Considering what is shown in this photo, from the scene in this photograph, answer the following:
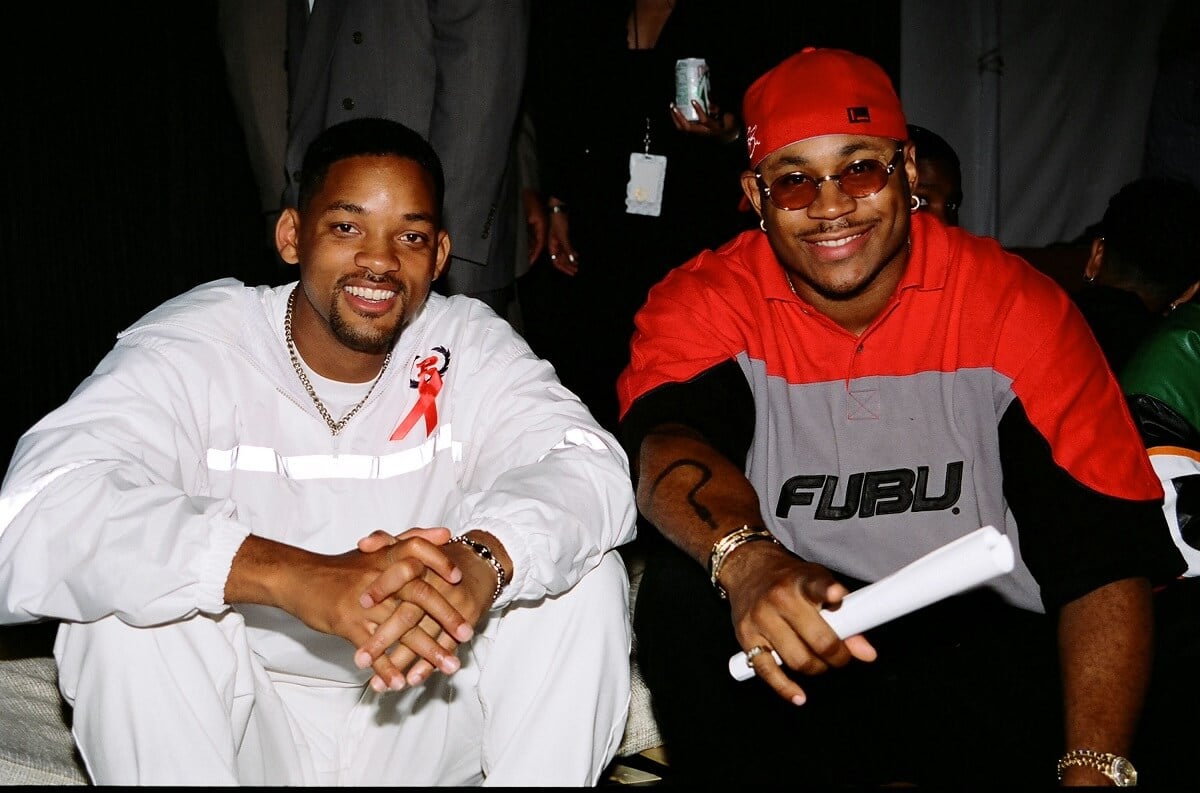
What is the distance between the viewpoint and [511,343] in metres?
2.37

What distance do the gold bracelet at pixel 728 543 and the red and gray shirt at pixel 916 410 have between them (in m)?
0.30

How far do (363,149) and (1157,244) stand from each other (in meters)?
2.29

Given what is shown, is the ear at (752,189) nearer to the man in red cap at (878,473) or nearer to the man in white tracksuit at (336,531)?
the man in red cap at (878,473)

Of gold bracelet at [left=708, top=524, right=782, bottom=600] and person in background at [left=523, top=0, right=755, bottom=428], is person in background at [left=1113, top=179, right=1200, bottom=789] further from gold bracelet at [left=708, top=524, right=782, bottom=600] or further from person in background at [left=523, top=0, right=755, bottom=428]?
person in background at [left=523, top=0, right=755, bottom=428]

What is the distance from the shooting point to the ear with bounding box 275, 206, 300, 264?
8.07 feet

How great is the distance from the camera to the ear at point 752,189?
238cm

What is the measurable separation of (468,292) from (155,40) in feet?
4.48

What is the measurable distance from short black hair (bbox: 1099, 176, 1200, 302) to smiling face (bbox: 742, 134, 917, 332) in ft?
4.43

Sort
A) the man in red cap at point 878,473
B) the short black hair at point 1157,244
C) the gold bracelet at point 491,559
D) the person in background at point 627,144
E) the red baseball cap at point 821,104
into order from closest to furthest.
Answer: the gold bracelet at point 491,559
the man in red cap at point 878,473
the red baseball cap at point 821,104
the short black hair at point 1157,244
the person in background at point 627,144

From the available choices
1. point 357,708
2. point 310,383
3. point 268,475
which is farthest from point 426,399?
point 357,708

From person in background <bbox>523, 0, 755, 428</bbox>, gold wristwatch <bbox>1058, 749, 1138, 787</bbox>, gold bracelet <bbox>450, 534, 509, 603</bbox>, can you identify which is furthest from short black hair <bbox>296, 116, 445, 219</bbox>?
gold wristwatch <bbox>1058, 749, 1138, 787</bbox>

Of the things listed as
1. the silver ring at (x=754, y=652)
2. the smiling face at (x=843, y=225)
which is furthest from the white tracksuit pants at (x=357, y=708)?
the smiling face at (x=843, y=225)

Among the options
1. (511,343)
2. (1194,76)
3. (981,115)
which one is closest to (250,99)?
(511,343)

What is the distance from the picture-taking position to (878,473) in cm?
221
